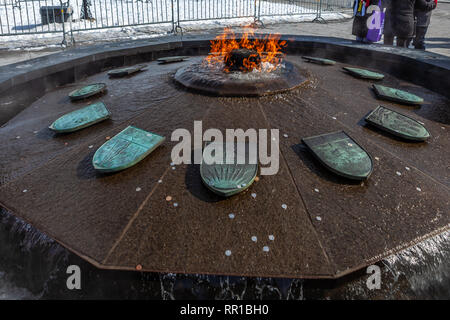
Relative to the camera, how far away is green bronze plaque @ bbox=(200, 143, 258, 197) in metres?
1.99

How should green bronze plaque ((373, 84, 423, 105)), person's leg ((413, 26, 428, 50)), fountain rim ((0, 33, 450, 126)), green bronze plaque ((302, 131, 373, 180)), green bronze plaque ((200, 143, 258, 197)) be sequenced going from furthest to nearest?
person's leg ((413, 26, 428, 50)), fountain rim ((0, 33, 450, 126)), green bronze plaque ((373, 84, 423, 105)), green bronze plaque ((302, 131, 373, 180)), green bronze plaque ((200, 143, 258, 197))

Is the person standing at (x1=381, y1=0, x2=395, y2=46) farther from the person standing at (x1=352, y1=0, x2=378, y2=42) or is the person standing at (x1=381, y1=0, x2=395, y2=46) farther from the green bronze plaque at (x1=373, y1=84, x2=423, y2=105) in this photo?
the green bronze plaque at (x1=373, y1=84, x2=423, y2=105)

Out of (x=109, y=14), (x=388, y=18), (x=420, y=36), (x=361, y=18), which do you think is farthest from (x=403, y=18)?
(x=109, y=14)

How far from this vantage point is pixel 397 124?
2.66 m

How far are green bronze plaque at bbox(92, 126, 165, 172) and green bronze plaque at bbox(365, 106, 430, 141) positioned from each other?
6.09 ft

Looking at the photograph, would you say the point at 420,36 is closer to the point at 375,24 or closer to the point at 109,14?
the point at 375,24

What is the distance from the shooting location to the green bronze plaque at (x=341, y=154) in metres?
2.12

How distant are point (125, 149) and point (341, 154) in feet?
5.29

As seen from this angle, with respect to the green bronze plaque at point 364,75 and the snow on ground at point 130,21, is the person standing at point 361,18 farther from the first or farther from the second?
the snow on ground at point 130,21

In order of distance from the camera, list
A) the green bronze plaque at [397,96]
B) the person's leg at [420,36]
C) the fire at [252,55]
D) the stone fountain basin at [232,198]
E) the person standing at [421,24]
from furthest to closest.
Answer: the person's leg at [420,36]
the person standing at [421,24]
the fire at [252,55]
the green bronze plaque at [397,96]
the stone fountain basin at [232,198]

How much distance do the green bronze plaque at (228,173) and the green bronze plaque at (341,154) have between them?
0.51 metres

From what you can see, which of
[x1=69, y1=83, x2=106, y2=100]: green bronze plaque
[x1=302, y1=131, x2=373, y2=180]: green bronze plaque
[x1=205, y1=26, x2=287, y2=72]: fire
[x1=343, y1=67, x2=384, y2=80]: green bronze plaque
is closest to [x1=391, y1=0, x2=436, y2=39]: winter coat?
[x1=205, y1=26, x2=287, y2=72]: fire

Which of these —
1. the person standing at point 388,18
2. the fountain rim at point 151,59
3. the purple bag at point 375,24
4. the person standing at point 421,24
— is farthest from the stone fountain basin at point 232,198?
the person standing at point 421,24
